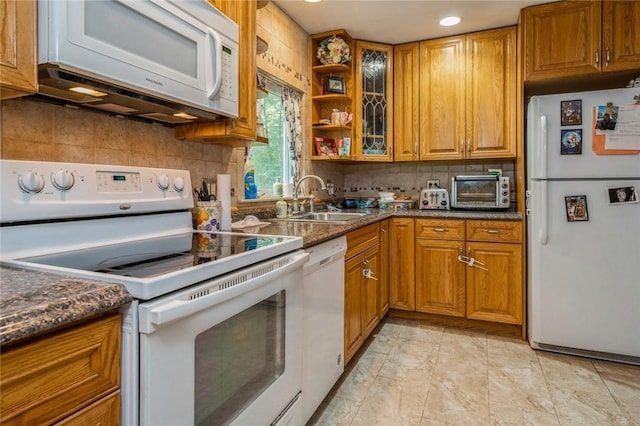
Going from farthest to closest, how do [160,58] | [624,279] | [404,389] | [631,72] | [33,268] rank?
[631,72]
[624,279]
[404,389]
[160,58]
[33,268]

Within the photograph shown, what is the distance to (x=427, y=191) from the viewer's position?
3.20m

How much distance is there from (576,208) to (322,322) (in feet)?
5.77

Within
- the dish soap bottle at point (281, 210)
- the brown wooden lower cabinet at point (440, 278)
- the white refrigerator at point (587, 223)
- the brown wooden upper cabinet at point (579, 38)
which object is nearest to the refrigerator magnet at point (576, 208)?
the white refrigerator at point (587, 223)

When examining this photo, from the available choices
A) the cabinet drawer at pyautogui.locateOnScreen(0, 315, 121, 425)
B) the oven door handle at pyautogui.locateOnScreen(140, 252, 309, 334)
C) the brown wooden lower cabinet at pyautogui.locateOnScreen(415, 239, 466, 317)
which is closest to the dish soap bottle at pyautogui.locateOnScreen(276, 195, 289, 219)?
the brown wooden lower cabinet at pyautogui.locateOnScreen(415, 239, 466, 317)

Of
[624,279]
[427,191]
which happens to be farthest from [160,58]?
[624,279]

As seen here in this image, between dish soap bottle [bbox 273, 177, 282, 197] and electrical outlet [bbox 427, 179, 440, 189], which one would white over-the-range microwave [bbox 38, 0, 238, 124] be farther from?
electrical outlet [bbox 427, 179, 440, 189]

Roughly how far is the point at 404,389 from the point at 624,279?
1.50 m

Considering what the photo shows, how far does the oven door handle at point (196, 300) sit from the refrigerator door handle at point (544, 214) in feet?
6.21

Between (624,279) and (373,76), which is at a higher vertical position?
(373,76)

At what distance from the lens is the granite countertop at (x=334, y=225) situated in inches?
65.3

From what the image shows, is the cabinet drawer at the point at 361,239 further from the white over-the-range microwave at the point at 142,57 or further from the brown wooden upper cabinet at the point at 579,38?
the brown wooden upper cabinet at the point at 579,38

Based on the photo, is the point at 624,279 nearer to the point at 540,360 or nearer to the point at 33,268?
the point at 540,360

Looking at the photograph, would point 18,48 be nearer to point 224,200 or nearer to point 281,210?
point 224,200

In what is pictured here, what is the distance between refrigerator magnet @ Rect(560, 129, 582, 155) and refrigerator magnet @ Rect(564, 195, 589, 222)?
0.90ft
